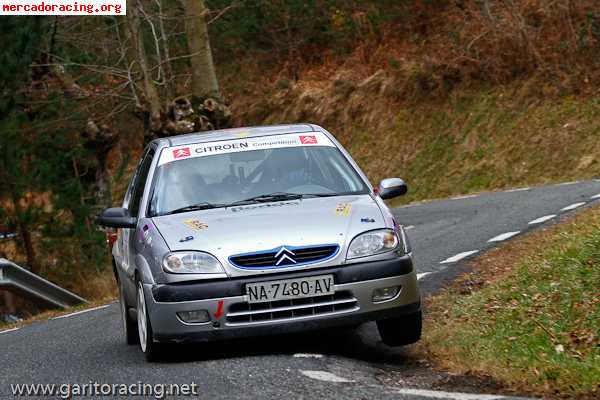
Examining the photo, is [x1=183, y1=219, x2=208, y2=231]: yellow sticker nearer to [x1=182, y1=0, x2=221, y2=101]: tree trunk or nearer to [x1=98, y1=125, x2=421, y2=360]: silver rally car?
[x1=98, y1=125, x2=421, y2=360]: silver rally car

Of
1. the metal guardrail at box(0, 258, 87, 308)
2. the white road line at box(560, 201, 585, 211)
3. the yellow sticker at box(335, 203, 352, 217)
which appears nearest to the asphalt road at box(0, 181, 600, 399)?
the yellow sticker at box(335, 203, 352, 217)

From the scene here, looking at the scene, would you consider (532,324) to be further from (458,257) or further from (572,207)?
(572,207)

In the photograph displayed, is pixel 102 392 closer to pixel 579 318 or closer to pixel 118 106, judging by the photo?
pixel 579 318

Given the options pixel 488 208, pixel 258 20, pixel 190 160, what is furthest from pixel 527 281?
pixel 258 20

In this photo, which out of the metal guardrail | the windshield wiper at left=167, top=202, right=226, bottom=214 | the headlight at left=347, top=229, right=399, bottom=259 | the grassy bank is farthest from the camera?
the metal guardrail

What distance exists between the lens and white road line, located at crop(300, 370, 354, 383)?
7.30 m

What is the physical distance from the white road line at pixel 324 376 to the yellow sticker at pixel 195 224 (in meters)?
1.51

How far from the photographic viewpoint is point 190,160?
9906 millimetres

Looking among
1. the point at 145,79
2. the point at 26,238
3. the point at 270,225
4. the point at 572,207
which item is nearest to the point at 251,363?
the point at 270,225

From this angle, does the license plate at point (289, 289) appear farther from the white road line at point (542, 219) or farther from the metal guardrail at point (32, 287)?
the metal guardrail at point (32, 287)

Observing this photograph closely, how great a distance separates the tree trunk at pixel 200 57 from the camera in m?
25.0

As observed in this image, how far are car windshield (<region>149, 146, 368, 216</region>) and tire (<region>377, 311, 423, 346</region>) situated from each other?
46.1 inches

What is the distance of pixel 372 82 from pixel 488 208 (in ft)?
50.8

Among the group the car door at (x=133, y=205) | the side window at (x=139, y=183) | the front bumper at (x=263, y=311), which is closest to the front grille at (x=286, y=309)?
the front bumper at (x=263, y=311)
